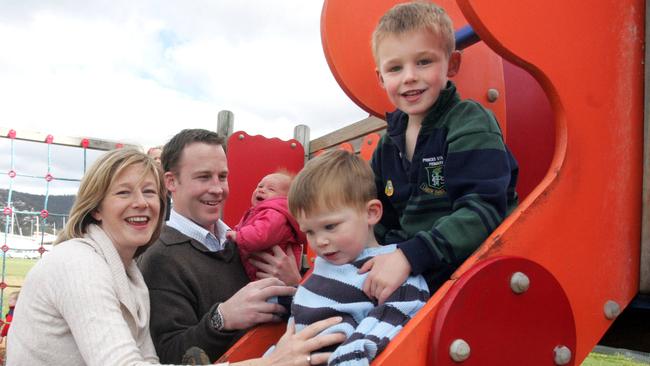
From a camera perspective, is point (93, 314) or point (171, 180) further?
point (171, 180)

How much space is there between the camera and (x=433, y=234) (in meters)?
1.08

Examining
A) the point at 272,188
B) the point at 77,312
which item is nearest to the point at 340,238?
the point at 77,312

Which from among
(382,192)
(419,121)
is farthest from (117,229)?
(419,121)

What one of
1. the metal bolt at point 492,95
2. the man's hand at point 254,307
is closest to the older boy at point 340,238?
the man's hand at point 254,307

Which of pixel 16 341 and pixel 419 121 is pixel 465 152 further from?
pixel 16 341

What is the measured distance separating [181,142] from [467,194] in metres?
1.21

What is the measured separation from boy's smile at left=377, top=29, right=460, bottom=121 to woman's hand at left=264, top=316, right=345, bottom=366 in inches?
20.8

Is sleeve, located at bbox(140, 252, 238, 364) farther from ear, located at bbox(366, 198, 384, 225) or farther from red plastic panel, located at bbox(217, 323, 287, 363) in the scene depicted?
ear, located at bbox(366, 198, 384, 225)

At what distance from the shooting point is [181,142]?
198 cm

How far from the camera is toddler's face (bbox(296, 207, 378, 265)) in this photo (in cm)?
117

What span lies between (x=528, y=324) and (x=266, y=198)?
1269mm

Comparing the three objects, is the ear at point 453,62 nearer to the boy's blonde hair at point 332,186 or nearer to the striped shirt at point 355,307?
the boy's blonde hair at point 332,186

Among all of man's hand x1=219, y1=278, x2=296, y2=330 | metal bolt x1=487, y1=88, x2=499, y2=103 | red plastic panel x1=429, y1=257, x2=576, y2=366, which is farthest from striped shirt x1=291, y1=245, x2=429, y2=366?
metal bolt x1=487, y1=88, x2=499, y2=103

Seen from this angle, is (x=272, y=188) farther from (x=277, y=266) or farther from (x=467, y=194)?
(x=467, y=194)
